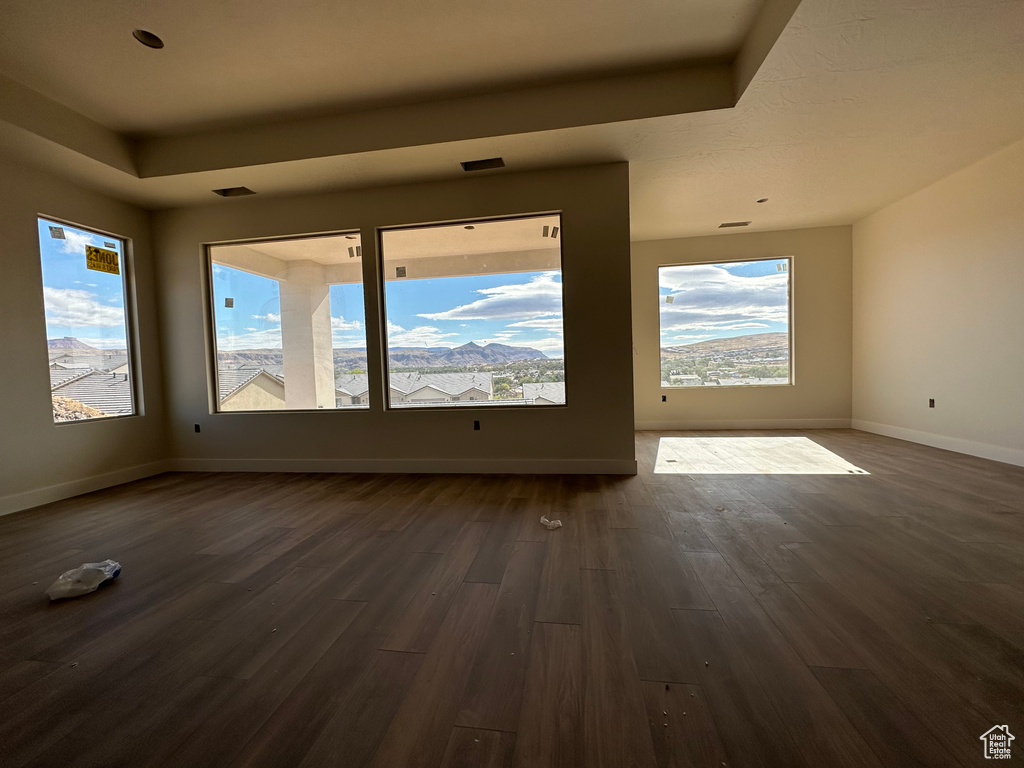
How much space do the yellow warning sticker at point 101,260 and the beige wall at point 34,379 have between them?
9.7 inches

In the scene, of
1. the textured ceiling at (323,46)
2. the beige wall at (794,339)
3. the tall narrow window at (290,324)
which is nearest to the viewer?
the textured ceiling at (323,46)

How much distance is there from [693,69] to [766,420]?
523cm

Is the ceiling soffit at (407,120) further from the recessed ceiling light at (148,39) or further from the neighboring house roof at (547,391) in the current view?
the neighboring house roof at (547,391)

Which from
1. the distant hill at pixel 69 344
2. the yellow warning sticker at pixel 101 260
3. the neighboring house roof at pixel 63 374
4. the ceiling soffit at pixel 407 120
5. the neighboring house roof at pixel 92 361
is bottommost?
the neighboring house roof at pixel 63 374

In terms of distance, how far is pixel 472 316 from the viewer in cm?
460

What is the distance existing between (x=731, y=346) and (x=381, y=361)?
544 cm

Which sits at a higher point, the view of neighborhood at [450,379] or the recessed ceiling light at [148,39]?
the recessed ceiling light at [148,39]

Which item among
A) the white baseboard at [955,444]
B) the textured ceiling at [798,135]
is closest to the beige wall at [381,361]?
the textured ceiling at [798,135]

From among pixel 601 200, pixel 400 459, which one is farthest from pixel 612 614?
pixel 601 200

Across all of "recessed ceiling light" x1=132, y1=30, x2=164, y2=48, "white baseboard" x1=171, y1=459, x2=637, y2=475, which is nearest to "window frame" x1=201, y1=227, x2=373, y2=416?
"white baseboard" x1=171, y1=459, x2=637, y2=475

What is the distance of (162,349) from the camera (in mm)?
4891

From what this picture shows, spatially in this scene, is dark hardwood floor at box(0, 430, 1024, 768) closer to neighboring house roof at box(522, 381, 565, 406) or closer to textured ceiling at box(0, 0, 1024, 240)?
neighboring house roof at box(522, 381, 565, 406)

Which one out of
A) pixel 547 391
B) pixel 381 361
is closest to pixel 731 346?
pixel 547 391

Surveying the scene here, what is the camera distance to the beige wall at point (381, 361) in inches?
162
